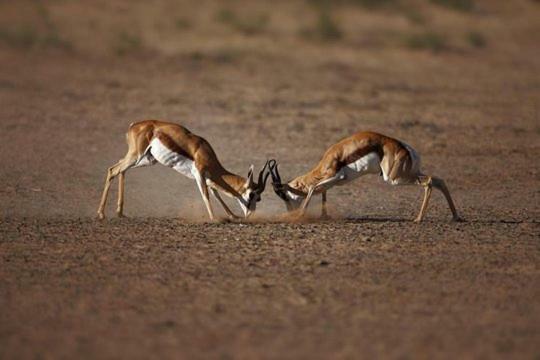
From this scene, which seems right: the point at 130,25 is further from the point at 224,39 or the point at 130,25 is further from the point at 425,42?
the point at 425,42

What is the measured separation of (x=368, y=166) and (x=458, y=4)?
26192 millimetres

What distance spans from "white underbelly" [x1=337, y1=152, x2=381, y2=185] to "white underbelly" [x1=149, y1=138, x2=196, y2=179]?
6.68 ft

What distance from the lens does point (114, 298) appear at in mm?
9680

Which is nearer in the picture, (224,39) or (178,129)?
(178,129)

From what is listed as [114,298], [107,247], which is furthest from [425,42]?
[114,298]

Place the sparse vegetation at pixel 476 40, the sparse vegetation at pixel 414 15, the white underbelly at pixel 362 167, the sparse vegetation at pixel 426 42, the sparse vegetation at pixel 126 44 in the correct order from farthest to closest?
the sparse vegetation at pixel 414 15, the sparse vegetation at pixel 476 40, the sparse vegetation at pixel 426 42, the sparse vegetation at pixel 126 44, the white underbelly at pixel 362 167

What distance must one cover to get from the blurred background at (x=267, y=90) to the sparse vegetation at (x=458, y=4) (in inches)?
2.7

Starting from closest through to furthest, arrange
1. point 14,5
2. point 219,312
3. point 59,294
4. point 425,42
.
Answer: point 219,312
point 59,294
point 425,42
point 14,5

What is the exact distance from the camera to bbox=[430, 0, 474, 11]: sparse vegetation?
124 feet

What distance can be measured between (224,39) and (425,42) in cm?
608

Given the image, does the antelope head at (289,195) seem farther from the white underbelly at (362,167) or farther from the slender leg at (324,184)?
the white underbelly at (362,167)

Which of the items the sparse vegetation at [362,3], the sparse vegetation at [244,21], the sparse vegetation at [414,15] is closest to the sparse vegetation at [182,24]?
the sparse vegetation at [244,21]

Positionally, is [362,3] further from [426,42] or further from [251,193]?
[251,193]

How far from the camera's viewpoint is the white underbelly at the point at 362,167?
43.9 ft
